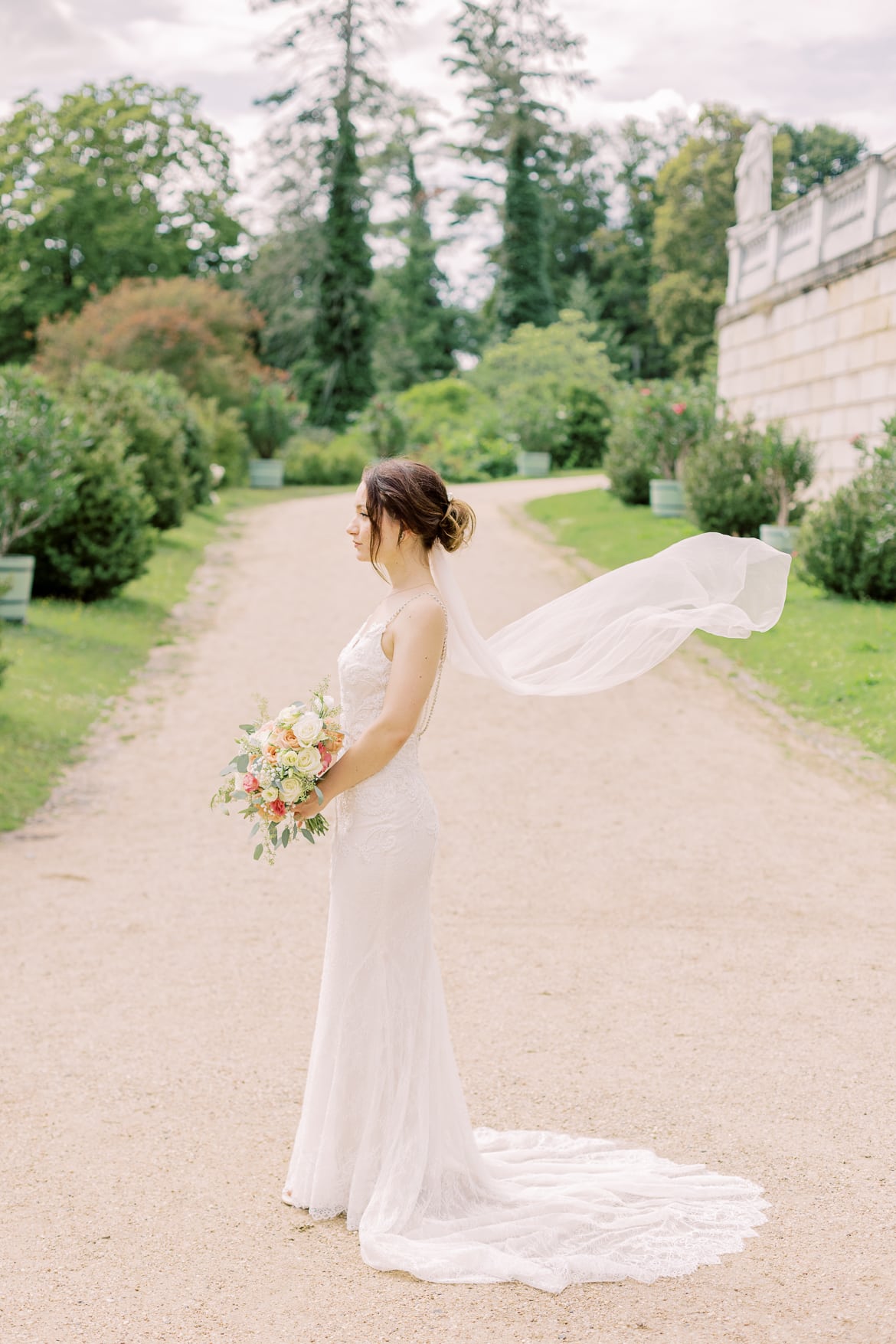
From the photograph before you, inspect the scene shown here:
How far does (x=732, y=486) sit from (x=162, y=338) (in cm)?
1385

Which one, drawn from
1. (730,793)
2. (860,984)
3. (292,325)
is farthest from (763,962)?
(292,325)

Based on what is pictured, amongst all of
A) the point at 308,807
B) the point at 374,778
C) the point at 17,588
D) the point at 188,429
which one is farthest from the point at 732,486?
the point at 308,807

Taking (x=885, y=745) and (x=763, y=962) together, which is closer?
(x=763, y=962)

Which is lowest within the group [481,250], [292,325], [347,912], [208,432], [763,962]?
[763,962]

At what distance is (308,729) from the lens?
11.3 feet

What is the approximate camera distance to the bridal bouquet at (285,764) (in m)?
3.44

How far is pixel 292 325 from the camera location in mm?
37125

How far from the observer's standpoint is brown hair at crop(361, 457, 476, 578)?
3.47m

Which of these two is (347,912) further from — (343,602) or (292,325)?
(292,325)

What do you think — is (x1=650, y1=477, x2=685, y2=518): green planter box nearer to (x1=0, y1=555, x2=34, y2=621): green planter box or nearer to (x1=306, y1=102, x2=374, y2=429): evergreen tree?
(x1=0, y1=555, x2=34, y2=621): green planter box

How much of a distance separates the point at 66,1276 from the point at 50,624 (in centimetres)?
1053

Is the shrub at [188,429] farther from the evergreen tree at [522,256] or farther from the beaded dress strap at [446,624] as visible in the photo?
the evergreen tree at [522,256]

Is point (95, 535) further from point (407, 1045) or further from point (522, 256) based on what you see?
point (522, 256)

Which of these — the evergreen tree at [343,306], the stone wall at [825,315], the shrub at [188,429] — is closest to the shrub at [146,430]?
the shrub at [188,429]
